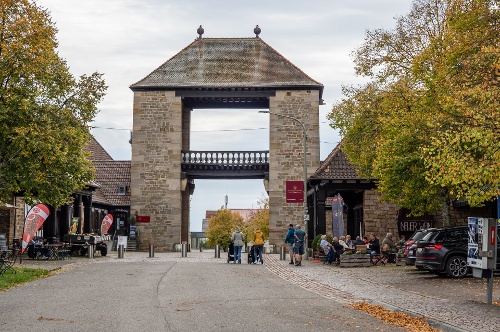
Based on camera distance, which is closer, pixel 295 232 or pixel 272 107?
pixel 295 232

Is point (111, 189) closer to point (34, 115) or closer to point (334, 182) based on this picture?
point (334, 182)

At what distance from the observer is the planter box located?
29906 mm

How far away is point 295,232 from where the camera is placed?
31875 mm

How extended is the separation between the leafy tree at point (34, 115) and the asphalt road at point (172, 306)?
8367 millimetres

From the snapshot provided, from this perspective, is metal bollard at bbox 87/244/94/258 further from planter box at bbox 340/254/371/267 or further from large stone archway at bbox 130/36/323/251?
large stone archway at bbox 130/36/323/251

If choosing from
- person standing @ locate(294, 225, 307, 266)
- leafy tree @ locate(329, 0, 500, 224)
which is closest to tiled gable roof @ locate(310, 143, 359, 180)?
leafy tree @ locate(329, 0, 500, 224)

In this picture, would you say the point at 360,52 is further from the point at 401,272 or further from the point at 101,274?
the point at 101,274

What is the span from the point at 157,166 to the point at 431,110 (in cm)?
2958

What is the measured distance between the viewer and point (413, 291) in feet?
60.7

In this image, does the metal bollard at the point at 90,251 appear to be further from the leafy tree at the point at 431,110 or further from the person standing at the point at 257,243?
the leafy tree at the point at 431,110

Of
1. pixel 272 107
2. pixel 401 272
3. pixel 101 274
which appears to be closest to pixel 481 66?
pixel 401 272

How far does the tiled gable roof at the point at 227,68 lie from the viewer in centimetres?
5291

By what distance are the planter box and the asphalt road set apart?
7.70 meters

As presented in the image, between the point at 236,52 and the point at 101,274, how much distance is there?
33678 millimetres
